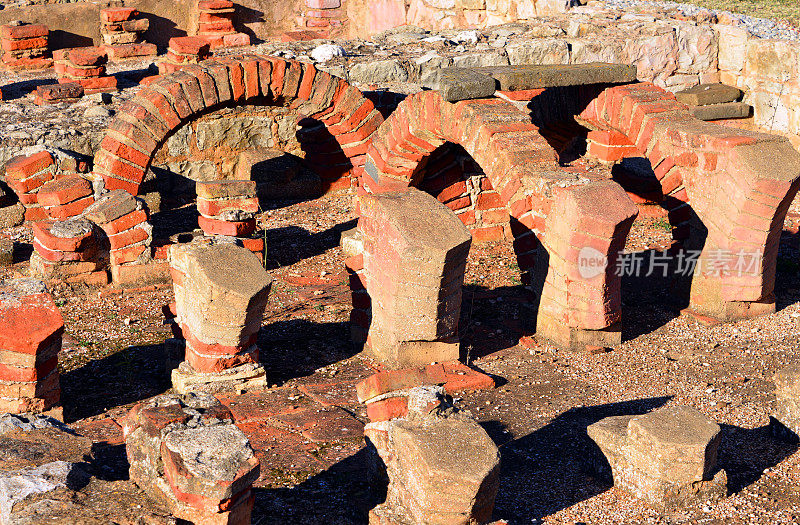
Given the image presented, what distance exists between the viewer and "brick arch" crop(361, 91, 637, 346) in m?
6.14

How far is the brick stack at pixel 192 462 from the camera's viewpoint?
386 cm

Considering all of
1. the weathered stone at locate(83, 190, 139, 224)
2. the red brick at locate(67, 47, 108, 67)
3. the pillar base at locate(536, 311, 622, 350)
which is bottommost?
the pillar base at locate(536, 311, 622, 350)

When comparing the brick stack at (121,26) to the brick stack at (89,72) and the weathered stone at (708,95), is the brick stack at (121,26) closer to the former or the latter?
the brick stack at (89,72)

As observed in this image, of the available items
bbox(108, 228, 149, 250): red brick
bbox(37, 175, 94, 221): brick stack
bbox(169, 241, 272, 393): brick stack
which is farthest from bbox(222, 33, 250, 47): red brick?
bbox(169, 241, 272, 393): brick stack

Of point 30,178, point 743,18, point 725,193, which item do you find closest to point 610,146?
point 743,18

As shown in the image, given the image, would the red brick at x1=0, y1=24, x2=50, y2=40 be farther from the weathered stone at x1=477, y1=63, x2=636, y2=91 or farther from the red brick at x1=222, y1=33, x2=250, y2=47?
the weathered stone at x1=477, y1=63, x2=636, y2=91

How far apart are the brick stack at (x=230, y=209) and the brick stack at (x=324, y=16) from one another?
6.86m

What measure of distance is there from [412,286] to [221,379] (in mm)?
1318

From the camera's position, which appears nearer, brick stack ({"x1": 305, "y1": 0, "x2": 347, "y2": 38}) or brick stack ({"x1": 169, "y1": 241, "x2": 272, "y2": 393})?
brick stack ({"x1": 169, "y1": 241, "x2": 272, "y2": 393})

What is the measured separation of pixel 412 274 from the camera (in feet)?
19.1

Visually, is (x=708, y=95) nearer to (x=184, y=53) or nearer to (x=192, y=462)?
(x=184, y=53)

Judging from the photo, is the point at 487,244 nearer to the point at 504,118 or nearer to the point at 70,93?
the point at 504,118

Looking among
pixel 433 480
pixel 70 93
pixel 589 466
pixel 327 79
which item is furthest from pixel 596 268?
pixel 70 93

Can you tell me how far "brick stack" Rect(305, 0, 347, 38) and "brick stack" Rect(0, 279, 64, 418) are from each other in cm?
934
